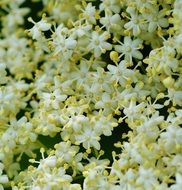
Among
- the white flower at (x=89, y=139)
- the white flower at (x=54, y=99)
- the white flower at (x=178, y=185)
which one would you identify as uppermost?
the white flower at (x=54, y=99)

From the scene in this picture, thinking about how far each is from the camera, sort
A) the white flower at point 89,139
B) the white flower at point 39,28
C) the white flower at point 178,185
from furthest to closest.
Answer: the white flower at point 39,28 → the white flower at point 89,139 → the white flower at point 178,185

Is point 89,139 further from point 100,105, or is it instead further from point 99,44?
point 99,44

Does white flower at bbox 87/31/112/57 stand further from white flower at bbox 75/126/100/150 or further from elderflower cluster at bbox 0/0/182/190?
white flower at bbox 75/126/100/150

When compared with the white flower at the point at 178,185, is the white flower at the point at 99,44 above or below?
above

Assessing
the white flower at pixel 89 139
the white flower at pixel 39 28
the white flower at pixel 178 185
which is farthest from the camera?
the white flower at pixel 39 28

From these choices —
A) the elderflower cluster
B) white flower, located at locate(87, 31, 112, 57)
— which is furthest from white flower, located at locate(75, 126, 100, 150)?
white flower, located at locate(87, 31, 112, 57)

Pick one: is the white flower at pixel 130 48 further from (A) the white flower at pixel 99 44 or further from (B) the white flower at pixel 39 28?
(B) the white flower at pixel 39 28

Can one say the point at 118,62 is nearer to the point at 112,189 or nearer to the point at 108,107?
the point at 108,107

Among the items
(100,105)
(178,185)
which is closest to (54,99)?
(100,105)

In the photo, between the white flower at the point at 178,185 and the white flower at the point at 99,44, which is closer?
the white flower at the point at 178,185

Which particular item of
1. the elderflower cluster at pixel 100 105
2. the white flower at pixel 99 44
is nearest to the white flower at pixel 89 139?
the elderflower cluster at pixel 100 105
